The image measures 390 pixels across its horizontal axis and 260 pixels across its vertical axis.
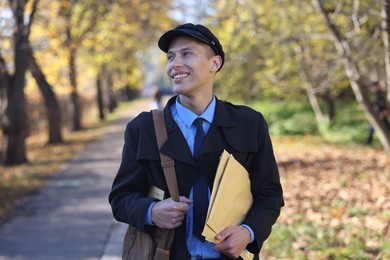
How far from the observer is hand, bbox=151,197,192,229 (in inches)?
87.3

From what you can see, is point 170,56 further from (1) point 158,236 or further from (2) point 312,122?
(2) point 312,122

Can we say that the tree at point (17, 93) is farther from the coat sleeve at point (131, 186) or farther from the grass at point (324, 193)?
the coat sleeve at point (131, 186)

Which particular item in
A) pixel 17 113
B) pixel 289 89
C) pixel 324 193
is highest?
pixel 289 89

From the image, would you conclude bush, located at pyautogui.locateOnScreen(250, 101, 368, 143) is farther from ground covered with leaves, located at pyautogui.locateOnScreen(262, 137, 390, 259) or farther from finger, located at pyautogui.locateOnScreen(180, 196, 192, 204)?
finger, located at pyautogui.locateOnScreen(180, 196, 192, 204)

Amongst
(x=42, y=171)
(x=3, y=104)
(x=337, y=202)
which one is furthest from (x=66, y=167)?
(x=337, y=202)

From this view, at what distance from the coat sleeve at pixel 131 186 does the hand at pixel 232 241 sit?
343mm

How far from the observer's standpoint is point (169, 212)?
7.30 feet

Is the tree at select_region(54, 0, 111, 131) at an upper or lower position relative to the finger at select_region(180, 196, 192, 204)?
upper

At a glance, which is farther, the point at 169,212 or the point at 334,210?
the point at 334,210

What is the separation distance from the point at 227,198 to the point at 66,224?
18.8ft

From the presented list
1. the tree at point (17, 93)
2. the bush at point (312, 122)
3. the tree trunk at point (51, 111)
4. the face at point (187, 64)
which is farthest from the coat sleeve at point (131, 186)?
the tree trunk at point (51, 111)

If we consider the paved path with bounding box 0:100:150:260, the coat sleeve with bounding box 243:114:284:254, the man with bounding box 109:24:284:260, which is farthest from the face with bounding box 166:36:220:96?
the paved path with bounding box 0:100:150:260

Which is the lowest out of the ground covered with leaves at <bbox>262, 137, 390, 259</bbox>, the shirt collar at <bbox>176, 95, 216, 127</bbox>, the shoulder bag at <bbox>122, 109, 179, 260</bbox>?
the ground covered with leaves at <bbox>262, 137, 390, 259</bbox>

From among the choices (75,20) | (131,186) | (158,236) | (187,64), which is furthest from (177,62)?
(75,20)
